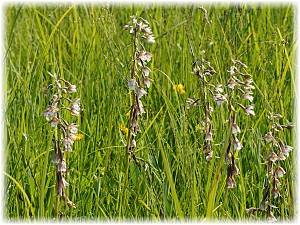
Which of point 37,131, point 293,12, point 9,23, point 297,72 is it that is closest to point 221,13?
point 293,12

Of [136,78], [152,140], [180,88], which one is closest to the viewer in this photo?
[136,78]

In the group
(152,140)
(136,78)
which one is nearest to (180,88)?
(152,140)

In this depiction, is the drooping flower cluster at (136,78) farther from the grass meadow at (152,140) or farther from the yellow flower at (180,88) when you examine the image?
the yellow flower at (180,88)

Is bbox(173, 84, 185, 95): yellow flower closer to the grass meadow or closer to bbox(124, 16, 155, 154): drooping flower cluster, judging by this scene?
the grass meadow

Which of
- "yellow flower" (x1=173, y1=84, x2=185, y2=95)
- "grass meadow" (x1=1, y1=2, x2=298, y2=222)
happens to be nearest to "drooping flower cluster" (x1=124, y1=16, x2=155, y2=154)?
"grass meadow" (x1=1, y1=2, x2=298, y2=222)

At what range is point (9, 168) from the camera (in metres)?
3.12

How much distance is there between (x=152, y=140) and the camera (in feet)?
11.0

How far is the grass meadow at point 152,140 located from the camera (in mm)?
2640

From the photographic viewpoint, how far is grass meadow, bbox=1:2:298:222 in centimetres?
264

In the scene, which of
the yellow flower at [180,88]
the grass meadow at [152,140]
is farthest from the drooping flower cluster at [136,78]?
the yellow flower at [180,88]

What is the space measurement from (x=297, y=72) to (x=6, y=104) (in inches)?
74.2

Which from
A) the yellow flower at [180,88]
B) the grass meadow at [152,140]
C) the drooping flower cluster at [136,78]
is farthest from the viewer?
the yellow flower at [180,88]

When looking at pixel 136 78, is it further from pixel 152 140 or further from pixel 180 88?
pixel 180 88

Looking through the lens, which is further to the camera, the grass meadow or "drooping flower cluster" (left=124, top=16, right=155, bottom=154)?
the grass meadow
